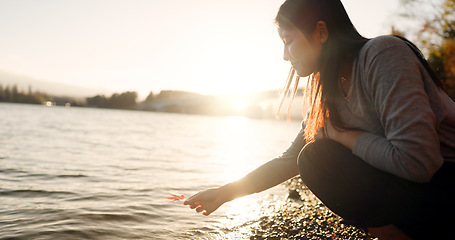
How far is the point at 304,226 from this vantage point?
12.7ft

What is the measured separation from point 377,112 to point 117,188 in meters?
5.54

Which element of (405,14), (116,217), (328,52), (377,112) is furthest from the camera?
(405,14)

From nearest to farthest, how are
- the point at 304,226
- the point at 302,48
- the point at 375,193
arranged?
the point at 375,193, the point at 302,48, the point at 304,226

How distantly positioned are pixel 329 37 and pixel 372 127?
20.9 inches

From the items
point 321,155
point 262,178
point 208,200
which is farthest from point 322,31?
point 208,200

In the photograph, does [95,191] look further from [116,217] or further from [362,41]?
[362,41]

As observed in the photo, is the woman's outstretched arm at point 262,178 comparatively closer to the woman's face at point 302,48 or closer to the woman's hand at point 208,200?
the woman's hand at point 208,200

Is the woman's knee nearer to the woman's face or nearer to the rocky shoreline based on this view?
the woman's face

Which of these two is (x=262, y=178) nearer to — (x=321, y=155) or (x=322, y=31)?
(x=321, y=155)

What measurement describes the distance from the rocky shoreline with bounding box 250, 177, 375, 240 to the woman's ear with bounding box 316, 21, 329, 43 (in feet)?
6.94

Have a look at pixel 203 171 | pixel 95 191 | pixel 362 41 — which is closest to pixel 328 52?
pixel 362 41

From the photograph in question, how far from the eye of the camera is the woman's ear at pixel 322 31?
1737mm

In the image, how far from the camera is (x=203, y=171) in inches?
357

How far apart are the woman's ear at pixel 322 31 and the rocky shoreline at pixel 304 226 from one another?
6.94ft
